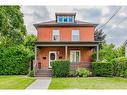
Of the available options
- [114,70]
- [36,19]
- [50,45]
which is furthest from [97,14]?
[114,70]

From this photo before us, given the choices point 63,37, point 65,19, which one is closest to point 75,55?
point 63,37

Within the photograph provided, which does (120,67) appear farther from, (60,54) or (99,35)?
(99,35)

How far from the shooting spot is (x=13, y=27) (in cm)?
3123

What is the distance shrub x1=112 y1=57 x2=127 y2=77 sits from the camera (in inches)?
896

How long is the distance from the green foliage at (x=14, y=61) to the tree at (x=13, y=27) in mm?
3458

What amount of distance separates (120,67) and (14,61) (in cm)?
840

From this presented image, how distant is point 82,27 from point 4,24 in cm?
679

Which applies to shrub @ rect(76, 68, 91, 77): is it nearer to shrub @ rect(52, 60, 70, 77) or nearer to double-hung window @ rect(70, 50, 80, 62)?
A: shrub @ rect(52, 60, 70, 77)

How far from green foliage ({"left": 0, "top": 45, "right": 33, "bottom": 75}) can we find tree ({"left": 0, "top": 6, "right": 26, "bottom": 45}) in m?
3.46

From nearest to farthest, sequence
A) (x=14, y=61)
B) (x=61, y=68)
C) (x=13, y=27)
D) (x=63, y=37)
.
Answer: (x=61, y=68), (x=14, y=61), (x=63, y=37), (x=13, y=27)

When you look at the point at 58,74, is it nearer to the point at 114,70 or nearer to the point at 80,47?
→ the point at 114,70

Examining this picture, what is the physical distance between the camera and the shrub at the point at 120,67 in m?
22.8

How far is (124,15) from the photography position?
37969mm
